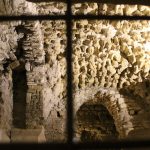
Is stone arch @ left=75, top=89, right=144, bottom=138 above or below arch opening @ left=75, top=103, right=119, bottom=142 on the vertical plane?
above

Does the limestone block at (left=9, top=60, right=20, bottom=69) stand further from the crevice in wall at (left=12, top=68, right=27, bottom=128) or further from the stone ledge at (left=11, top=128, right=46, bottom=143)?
the stone ledge at (left=11, top=128, right=46, bottom=143)

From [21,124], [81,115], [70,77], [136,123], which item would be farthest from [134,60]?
[70,77]

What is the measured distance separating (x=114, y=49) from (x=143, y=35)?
17.9 inches

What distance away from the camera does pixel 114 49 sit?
5355 millimetres

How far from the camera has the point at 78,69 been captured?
5590 millimetres

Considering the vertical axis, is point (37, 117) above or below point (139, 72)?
below

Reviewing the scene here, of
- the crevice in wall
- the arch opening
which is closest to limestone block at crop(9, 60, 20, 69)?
the crevice in wall

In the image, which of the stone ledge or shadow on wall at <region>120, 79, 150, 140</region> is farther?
shadow on wall at <region>120, 79, 150, 140</region>

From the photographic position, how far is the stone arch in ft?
18.1

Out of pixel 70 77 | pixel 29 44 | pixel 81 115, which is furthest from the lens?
pixel 81 115

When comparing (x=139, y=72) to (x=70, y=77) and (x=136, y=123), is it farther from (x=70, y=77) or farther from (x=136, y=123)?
(x=70, y=77)

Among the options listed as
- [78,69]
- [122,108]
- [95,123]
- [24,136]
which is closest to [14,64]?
[24,136]

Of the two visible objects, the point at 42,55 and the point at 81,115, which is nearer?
the point at 42,55

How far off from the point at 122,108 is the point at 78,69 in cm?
86
